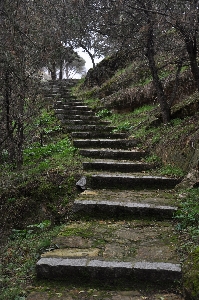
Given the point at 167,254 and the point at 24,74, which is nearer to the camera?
the point at 167,254

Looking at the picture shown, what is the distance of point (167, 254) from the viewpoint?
3.38 m

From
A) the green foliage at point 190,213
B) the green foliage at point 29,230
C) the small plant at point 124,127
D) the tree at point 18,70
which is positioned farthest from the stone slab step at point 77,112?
the green foliage at point 190,213

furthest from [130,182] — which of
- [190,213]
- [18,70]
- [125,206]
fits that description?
[18,70]

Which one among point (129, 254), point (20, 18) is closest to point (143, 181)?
point (129, 254)

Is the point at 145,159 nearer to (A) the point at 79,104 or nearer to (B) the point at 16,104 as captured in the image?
(B) the point at 16,104

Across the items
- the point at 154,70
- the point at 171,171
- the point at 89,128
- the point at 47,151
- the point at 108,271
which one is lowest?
the point at 108,271

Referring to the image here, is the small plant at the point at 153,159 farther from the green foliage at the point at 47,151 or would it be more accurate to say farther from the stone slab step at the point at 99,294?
the stone slab step at the point at 99,294

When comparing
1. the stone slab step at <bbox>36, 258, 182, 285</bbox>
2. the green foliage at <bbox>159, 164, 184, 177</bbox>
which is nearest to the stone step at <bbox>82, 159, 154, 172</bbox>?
the green foliage at <bbox>159, 164, 184, 177</bbox>

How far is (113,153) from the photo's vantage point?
6.91 meters

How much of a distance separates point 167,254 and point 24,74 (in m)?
4.25

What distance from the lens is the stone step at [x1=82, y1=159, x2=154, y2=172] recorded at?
20.3 feet

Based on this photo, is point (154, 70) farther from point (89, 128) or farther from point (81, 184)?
point (81, 184)

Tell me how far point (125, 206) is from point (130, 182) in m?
1.11

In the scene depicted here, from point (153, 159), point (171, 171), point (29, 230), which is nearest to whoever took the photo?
point (29, 230)
